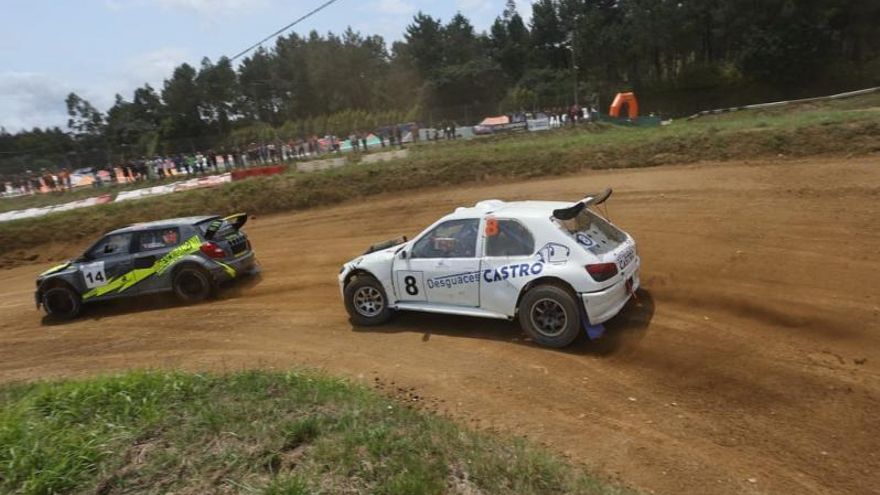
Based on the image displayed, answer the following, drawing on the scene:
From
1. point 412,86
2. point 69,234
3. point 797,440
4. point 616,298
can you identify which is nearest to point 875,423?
point 797,440

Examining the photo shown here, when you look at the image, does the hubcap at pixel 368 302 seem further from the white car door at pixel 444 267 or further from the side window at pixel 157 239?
the side window at pixel 157 239

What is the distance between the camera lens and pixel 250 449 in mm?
4082

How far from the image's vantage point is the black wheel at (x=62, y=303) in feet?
38.1

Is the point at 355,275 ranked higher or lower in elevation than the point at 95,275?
lower

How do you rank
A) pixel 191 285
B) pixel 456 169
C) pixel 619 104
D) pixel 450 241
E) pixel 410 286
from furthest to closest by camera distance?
pixel 619 104, pixel 456 169, pixel 191 285, pixel 410 286, pixel 450 241

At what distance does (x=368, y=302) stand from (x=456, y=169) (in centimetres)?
1067

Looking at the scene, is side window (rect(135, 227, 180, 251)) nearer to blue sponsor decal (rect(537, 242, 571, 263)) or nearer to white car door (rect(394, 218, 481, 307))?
white car door (rect(394, 218, 481, 307))

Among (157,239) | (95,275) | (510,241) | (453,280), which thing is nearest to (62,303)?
(95,275)

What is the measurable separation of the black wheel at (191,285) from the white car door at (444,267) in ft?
15.7

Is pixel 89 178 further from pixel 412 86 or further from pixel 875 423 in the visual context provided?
pixel 412 86

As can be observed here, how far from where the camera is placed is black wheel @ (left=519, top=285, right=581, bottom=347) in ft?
23.0

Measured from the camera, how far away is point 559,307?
7.11 metres

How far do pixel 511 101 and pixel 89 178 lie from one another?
2950cm

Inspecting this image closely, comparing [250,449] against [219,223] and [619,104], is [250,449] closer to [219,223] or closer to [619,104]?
[219,223]
